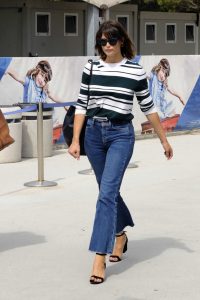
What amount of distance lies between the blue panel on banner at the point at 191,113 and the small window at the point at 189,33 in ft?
47.1

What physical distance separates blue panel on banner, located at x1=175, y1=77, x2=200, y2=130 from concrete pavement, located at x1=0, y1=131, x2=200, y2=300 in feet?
14.7

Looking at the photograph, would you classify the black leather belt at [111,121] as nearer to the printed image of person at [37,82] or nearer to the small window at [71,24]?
the printed image of person at [37,82]

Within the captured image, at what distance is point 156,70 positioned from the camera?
50.8 ft

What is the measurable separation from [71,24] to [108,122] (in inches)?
828

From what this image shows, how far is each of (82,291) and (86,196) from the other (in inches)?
150

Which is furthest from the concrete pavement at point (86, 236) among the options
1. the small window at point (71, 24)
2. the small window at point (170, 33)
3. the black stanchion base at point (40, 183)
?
the small window at point (170, 33)

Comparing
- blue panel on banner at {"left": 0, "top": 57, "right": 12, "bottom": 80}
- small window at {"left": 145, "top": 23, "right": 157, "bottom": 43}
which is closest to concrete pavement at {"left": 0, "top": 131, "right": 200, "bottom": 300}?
blue panel on banner at {"left": 0, "top": 57, "right": 12, "bottom": 80}

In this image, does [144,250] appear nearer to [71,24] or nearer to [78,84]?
[78,84]

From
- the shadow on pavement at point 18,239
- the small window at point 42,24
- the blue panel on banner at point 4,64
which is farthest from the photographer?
the small window at point 42,24

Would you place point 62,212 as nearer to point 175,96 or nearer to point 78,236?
point 78,236

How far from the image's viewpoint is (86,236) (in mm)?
7219

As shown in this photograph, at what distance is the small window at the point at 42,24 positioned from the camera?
83.1 feet

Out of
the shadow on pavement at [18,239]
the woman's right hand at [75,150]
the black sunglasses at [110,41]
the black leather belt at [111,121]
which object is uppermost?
the black sunglasses at [110,41]

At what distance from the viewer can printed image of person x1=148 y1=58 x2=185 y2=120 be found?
1541cm
